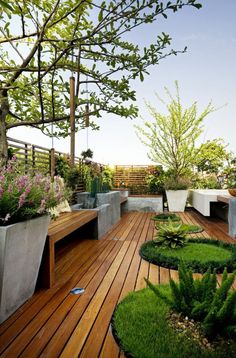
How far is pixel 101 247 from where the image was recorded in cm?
352

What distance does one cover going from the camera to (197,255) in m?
2.98

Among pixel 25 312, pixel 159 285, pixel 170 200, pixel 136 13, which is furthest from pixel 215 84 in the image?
pixel 25 312

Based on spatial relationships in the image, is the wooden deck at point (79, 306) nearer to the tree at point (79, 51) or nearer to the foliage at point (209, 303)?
the foliage at point (209, 303)

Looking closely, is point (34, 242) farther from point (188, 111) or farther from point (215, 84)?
point (215, 84)

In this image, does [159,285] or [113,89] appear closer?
[159,285]

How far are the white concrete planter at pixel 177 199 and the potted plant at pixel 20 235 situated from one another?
5.65m

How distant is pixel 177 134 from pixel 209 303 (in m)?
7.98

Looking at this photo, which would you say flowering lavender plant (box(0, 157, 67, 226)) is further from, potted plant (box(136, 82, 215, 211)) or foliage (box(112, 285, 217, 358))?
potted plant (box(136, 82, 215, 211))

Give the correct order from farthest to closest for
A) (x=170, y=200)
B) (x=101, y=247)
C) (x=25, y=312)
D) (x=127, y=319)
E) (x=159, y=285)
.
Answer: (x=170, y=200)
(x=101, y=247)
(x=159, y=285)
(x=25, y=312)
(x=127, y=319)

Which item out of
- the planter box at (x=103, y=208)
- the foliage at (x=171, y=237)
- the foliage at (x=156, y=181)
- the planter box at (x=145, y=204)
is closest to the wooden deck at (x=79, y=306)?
the foliage at (x=171, y=237)

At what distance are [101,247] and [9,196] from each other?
6.65 feet

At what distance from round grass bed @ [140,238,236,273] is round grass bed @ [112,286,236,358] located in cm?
76

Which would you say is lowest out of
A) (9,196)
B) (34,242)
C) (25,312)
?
(25,312)

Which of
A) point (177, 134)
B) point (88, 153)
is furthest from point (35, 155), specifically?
point (177, 134)
